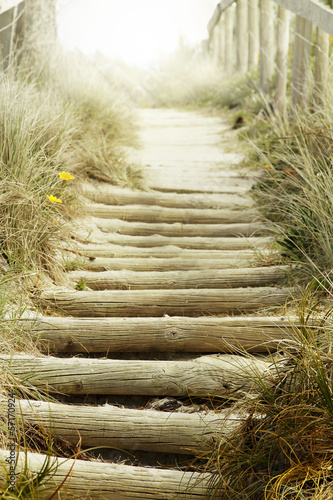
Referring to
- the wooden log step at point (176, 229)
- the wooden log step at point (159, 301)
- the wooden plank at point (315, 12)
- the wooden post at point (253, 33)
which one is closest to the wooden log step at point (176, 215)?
the wooden log step at point (176, 229)

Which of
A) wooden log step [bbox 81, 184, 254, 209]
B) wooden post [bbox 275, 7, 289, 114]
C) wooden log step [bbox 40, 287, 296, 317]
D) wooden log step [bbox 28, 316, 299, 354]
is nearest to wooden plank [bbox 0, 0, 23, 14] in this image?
wooden log step [bbox 81, 184, 254, 209]

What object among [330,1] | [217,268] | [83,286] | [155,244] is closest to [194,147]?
[155,244]

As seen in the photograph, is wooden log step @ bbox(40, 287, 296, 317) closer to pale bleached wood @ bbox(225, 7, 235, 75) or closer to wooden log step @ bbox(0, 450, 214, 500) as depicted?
wooden log step @ bbox(0, 450, 214, 500)

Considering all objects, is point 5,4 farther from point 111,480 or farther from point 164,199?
point 111,480

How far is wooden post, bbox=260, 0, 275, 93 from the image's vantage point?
7172 millimetres

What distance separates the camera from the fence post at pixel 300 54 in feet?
16.7

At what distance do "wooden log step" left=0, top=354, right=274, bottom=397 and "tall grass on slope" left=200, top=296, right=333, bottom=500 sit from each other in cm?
32

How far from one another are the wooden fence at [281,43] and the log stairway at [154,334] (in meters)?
1.54

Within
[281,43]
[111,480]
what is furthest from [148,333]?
[281,43]

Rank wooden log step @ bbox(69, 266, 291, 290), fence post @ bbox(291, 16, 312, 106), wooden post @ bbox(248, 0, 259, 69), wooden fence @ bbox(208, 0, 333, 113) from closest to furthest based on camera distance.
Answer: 1. wooden log step @ bbox(69, 266, 291, 290)
2. wooden fence @ bbox(208, 0, 333, 113)
3. fence post @ bbox(291, 16, 312, 106)
4. wooden post @ bbox(248, 0, 259, 69)

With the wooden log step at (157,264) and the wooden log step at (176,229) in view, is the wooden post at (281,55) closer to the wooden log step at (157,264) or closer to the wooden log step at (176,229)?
the wooden log step at (176,229)

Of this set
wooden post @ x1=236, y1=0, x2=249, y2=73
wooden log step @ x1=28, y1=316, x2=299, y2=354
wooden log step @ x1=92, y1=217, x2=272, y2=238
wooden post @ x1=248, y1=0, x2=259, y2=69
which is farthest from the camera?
wooden post @ x1=236, y1=0, x2=249, y2=73

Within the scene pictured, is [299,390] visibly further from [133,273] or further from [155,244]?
[155,244]

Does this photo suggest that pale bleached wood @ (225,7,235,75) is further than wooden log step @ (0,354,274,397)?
Yes
